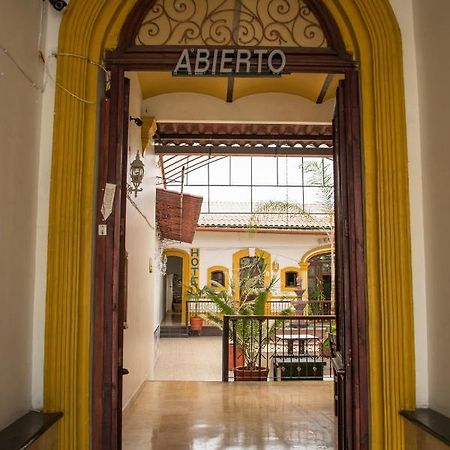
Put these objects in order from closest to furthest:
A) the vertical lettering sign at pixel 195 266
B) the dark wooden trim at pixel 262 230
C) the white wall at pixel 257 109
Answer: the white wall at pixel 257 109, the dark wooden trim at pixel 262 230, the vertical lettering sign at pixel 195 266

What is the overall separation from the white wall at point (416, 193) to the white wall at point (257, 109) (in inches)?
132

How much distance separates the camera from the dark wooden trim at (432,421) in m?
2.22

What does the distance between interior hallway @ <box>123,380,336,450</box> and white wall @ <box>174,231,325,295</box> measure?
11.4 metres

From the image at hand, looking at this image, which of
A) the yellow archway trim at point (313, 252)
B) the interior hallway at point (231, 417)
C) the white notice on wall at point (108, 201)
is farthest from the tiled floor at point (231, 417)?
the yellow archway trim at point (313, 252)

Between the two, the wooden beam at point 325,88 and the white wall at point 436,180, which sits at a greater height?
the wooden beam at point 325,88

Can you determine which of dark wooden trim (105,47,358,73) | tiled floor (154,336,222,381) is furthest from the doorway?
tiled floor (154,336,222,381)

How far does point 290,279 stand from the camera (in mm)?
18109

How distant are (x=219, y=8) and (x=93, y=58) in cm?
80

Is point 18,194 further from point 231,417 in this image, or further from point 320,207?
point 320,207

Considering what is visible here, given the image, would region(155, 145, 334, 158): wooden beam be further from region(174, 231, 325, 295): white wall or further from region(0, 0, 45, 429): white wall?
A: region(174, 231, 325, 295): white wall

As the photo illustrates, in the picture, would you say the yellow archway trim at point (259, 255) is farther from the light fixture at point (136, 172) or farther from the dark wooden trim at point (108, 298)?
the dark wooden trim at point (108, 298)

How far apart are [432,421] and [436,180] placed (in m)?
1.13

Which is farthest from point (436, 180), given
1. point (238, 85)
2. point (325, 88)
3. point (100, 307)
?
point (238, 85)

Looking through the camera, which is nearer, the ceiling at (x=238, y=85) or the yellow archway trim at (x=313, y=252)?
the ceiling at (x=238, y=85)
